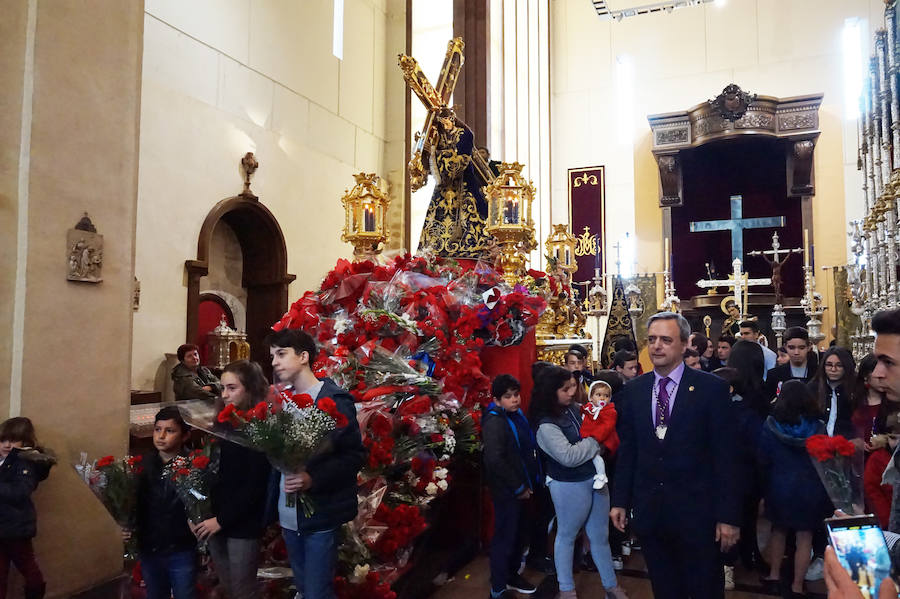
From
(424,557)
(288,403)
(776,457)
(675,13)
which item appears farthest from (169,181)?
(675,13)

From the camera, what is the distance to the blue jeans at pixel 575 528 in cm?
355

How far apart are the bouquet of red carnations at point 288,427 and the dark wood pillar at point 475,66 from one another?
8.70 meters

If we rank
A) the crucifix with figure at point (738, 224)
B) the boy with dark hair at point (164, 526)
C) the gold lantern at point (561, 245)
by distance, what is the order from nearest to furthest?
1. the boy with dark hair at point (164, 526)
2. the gold lantern at point (561, 245)
3. the crucifix with figure at point (738, 224)

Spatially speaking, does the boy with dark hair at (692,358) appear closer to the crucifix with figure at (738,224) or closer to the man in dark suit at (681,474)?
the man in dark suit at (681,474)

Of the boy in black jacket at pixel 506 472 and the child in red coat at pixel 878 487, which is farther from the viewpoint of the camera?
the boy in black jacket at pixel 506 472

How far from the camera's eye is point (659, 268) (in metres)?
14.5

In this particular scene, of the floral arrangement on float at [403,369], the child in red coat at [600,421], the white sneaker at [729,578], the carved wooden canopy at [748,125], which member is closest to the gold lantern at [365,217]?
the floral arrangement on float at [403,369]

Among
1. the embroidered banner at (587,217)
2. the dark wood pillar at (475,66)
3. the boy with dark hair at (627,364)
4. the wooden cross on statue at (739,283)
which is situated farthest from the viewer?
the embroidered banner at (587,217)

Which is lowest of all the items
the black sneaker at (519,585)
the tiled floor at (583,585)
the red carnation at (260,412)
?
the tiled floor at (583,585)

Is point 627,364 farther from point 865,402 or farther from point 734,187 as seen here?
point 734,187

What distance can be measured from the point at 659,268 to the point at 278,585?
12568mm

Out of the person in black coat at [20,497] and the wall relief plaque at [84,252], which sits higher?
the wall relief plaque at [84,252]

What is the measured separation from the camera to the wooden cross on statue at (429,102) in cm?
568

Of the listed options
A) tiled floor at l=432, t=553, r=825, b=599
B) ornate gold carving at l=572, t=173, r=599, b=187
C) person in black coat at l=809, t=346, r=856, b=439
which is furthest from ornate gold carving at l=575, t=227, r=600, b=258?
tiled floor at l=432, t=553, r=825, b=599
